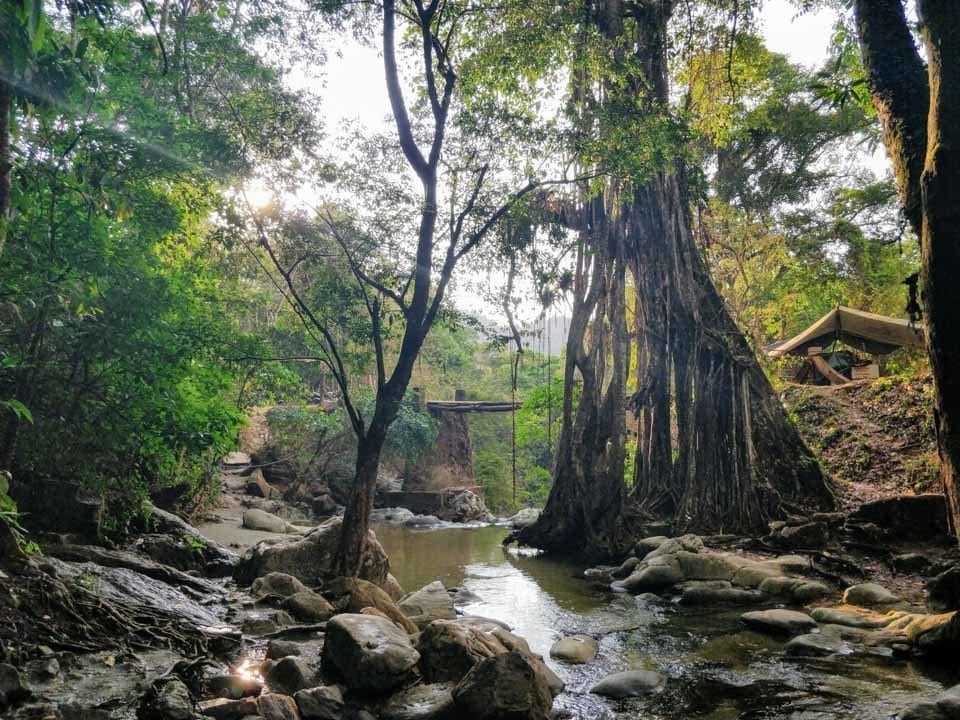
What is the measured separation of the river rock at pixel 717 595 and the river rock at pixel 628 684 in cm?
297

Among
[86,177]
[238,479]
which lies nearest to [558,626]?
[86,177]

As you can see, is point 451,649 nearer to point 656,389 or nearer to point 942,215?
point 942,215

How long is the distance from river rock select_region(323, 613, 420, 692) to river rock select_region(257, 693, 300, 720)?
1.84 ft

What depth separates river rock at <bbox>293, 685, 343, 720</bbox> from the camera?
414 centimetres

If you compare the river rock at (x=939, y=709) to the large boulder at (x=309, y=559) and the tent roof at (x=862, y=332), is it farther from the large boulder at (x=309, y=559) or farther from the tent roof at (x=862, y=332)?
the tent roof at (x=862, y=332)

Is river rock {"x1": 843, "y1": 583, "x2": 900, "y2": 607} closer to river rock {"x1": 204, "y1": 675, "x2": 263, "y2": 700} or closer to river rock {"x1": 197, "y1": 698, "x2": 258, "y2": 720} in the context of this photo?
river rock {"x1": 204, "y1": 675, "x2": 263, "y2": 700}

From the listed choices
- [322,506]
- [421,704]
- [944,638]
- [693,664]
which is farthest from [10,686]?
[322,506]

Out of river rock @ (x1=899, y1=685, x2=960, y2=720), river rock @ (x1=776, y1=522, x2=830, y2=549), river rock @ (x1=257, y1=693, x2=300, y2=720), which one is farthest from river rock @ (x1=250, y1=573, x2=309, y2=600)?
river rock @ (x1=776, y1=522, x2=830, y2=549)

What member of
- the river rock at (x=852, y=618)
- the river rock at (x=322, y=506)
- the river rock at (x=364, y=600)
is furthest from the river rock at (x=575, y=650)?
the river rock at (x=322, y=506)

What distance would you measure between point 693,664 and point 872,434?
860 centimetres

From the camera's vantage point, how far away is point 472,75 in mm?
7836

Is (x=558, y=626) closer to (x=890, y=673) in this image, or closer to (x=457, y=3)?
(x=890, y=673)

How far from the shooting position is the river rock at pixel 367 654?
455cm

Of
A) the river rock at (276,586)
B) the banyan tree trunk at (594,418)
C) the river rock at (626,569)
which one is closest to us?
the river rock at (276,586)
